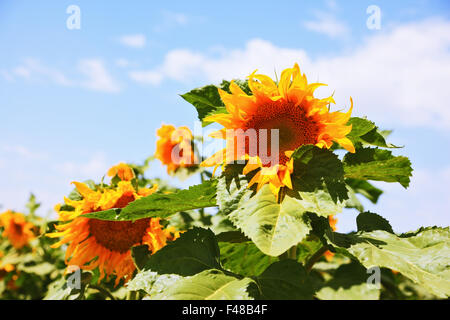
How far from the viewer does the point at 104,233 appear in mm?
2121

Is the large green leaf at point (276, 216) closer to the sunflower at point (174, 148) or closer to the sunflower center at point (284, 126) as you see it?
the sunflower center at point (284, 126)

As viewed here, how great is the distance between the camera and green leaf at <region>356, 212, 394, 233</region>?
1624 millimetres

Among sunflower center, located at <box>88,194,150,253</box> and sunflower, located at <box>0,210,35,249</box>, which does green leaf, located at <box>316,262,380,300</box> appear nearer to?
sunflower center, located at <box>88,194,150,253</box>

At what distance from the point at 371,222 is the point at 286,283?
1.99 feet

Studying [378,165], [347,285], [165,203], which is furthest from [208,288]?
[347,285]

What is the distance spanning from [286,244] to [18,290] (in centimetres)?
590

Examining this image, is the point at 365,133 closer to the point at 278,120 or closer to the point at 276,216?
the point at 278,120

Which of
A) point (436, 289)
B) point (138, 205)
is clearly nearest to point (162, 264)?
point (138, 205)

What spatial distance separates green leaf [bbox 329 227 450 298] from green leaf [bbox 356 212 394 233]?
3.1 inches

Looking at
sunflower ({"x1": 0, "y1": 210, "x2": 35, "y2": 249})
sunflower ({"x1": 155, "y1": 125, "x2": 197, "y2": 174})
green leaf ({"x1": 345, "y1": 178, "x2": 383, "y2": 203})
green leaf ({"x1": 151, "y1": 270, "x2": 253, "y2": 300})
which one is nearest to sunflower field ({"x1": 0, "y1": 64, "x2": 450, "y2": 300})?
green leaf ({"x1": 151, "y1": 270, "x2": 253, "y2": 300})

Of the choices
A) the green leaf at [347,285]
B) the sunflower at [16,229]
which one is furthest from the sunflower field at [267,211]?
the sunflower at [16,229]

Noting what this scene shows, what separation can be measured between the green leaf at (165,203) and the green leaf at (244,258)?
31cm

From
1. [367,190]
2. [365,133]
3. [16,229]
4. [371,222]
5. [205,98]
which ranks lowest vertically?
[16,229]

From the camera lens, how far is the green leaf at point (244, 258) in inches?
68.1
